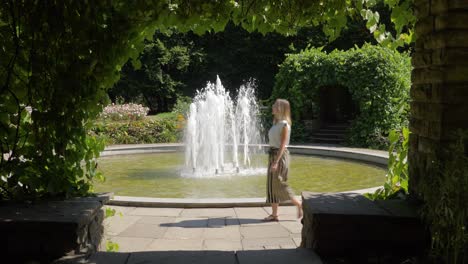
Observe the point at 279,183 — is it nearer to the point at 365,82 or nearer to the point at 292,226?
the point at 292,226

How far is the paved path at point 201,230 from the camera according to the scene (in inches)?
191

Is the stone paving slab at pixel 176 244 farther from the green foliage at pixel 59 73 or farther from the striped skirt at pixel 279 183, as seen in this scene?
the striped skirt at pixel 279 183

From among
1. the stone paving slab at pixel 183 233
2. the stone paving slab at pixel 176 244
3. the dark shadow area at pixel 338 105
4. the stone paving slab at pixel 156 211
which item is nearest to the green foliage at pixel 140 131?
the dark shadow area at pixel 338 105

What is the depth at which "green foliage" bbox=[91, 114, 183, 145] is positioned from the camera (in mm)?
16297

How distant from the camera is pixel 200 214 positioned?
622cm

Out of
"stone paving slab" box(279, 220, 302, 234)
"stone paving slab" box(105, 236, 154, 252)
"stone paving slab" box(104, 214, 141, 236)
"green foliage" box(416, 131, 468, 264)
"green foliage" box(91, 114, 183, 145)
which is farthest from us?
"green foliage" box(91, 114, 183, 145)

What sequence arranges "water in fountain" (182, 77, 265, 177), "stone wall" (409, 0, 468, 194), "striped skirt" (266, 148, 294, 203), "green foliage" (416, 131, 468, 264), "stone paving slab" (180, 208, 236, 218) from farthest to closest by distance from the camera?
1. "water in fountain" (182, 77, 265, 177)
2. "stone paving slab" (180, 208, 236, 218)
3. "striped skirt" (266, 148, 294, 203)
4. "stone wall" (409, 0, 468, 194)
5. "green foliage" (416, 131, 468, 264)

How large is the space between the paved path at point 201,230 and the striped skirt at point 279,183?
12.3 inches

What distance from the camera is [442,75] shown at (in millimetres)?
3385

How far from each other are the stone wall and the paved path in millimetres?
1319

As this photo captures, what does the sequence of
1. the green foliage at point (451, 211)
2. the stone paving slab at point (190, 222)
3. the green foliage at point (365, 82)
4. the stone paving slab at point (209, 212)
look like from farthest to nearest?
the green foliage at point (365, 82)
the stone paving slab at point (209, 212)
the stone paving slab at point (190, 222)
the green foliage at point (451, 211)

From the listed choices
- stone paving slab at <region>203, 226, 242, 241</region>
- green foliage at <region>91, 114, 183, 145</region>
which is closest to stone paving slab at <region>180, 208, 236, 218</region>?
stone paving slab at <region>203, 226, 242, 241</region>

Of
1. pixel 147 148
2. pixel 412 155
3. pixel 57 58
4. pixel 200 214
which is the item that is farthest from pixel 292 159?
pixel 57 58

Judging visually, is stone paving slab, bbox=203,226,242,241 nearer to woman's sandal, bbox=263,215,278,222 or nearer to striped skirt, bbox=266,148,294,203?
woman's sandal, bbox=263,215,278,222
